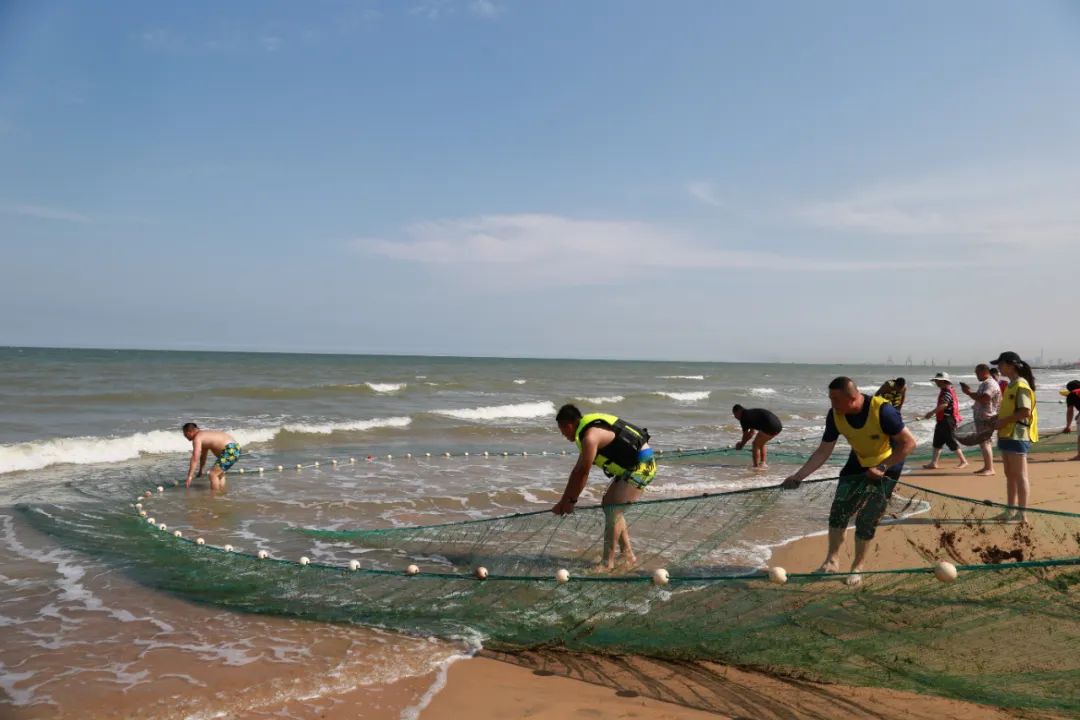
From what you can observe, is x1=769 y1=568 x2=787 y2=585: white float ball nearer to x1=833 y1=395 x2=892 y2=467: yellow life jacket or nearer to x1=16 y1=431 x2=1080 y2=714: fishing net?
x1=16 y1=431 x2=1080 y2=714: fishing net

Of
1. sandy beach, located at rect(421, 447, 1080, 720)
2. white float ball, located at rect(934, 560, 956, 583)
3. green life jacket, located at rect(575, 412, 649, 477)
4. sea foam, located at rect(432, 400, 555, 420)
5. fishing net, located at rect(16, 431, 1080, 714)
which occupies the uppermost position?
green life jacket, located at rect(575, 412, 649, 477)

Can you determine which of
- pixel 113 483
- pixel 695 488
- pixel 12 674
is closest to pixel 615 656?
pixel 12 674

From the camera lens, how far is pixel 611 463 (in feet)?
17.6

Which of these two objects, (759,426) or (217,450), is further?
(759,426)

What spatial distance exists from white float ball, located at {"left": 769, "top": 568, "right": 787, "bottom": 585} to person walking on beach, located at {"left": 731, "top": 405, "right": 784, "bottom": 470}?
22.5ft

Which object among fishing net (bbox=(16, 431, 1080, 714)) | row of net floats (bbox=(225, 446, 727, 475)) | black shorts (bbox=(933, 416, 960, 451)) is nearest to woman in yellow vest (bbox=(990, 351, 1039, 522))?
fishing net (bbox=(16, 431, 1080, 714))

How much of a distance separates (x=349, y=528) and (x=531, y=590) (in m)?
4.11

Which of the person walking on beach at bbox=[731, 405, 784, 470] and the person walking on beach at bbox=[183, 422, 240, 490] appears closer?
the person walking on beach at bbox=[183, 422, 240, 490]

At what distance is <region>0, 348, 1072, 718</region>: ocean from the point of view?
12.7 feet

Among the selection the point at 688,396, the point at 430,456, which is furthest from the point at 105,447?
the point at 688,396

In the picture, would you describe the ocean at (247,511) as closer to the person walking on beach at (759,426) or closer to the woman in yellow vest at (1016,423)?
the person walking on beach at (759,426)

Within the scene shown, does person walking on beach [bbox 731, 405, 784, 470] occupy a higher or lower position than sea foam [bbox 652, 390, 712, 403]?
higher

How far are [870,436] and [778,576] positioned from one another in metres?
1.43

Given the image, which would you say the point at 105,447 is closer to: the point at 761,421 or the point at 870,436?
the point at 761,421
